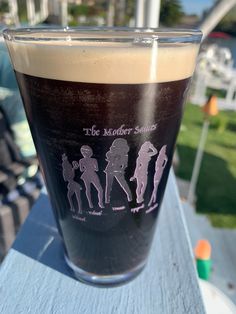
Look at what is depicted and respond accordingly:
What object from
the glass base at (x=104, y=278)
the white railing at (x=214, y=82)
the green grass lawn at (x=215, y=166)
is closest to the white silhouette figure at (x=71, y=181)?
the glass base at (x=104, y=278)

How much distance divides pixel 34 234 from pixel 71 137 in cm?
25

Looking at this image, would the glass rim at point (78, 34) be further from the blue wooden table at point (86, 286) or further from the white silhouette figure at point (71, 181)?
the blue wooden table at point (86, 286)

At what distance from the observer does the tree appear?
768mm

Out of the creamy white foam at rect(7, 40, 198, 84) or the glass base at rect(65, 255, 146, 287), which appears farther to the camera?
the glass base at rect(65, 255, 146, 287)

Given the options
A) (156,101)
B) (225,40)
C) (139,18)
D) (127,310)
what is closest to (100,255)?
(127,310)

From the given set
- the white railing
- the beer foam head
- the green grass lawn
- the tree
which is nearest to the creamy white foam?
the beer foam head

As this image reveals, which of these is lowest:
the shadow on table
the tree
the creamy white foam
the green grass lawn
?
the green grass lawn

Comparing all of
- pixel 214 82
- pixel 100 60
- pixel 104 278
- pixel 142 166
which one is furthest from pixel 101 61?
pixel 214 82

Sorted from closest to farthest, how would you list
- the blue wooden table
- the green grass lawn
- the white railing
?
1. the blue wooden table
2. the green grass lawn
3. the white railing

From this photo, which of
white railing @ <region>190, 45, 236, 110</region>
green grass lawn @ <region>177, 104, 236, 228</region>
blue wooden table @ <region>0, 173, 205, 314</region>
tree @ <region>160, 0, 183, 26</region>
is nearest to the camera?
blue wooden table @ <region>0, 173, 205, 314</region>

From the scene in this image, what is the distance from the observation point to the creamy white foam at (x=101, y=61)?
0.26 meters

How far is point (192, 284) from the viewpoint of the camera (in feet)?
1.31

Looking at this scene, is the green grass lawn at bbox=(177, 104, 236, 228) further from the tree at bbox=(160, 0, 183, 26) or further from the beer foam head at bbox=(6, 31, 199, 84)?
the beer foam head at bbox=(6, 31, 199, 84)

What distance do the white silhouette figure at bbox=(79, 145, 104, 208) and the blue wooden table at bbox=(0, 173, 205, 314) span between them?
13 centimetres
